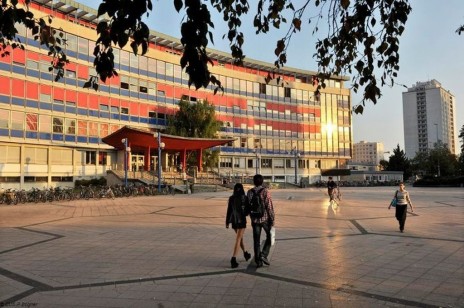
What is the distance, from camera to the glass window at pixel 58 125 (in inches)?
1671

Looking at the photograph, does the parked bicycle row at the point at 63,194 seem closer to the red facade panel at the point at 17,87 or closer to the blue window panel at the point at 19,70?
Answer: the red facade panel at the point at 17,87

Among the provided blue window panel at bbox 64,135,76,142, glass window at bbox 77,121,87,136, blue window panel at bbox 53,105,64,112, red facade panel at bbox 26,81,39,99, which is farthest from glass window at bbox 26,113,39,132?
glass window at bbox 77,121,87,136

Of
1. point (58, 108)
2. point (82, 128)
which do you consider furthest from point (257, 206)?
point (82, 128)

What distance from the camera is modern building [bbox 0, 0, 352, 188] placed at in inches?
1564

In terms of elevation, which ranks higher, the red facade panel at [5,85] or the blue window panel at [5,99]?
the red facade panel at [5,85]

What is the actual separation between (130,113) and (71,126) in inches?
316

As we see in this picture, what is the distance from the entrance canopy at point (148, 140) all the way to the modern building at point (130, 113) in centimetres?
52

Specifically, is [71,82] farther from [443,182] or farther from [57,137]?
[443,182]

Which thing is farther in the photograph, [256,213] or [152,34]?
[152,34]

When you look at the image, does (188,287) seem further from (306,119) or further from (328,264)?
(306,119)

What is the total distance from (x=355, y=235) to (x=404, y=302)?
241 inches

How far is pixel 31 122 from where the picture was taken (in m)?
40.4

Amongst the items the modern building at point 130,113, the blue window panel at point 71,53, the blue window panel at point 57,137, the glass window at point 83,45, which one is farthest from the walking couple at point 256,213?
the glass window at point 83,45

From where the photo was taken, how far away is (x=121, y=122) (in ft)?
161
